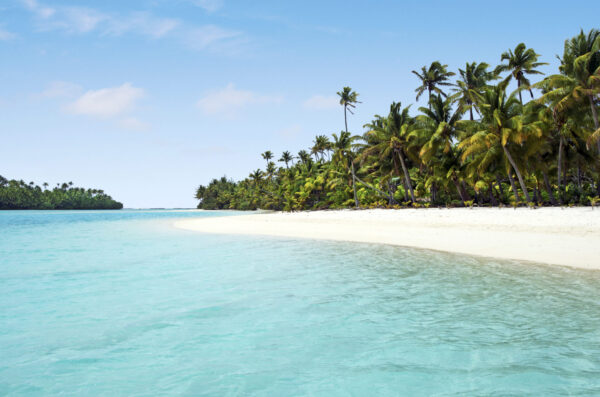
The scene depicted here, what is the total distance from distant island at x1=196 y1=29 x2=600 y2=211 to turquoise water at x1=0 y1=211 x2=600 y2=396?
18.5 meters

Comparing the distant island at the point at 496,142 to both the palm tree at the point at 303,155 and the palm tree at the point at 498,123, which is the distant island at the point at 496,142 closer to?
the palm tree at the point at 498,123

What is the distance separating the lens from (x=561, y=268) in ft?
32.7

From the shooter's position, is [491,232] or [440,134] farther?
[440,134]

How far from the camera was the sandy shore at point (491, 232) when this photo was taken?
39.7 feet

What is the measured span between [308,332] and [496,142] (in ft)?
85.4

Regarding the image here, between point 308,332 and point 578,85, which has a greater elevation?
point 578,85

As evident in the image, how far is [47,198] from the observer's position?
154 metres

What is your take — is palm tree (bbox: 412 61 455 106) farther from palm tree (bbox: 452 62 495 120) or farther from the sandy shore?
the sandy shore

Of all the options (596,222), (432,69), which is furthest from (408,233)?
(432,69)

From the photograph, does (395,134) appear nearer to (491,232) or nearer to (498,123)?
(498,123)

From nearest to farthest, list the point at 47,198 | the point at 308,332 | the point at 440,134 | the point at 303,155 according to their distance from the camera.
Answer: the point at 308,332 → the point at 440,134 → the point at 303,155 → the point at 47,198

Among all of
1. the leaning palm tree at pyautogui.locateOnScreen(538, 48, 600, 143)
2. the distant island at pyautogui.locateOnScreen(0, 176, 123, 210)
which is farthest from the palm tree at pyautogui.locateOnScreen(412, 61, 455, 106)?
the distant island at pyautogui.locateOnScreen(0, 176, 123, 210)

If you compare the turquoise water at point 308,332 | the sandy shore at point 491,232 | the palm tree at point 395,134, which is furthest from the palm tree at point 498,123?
the turquoise water at point 308,332

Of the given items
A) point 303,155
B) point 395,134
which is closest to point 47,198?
point 303,155
